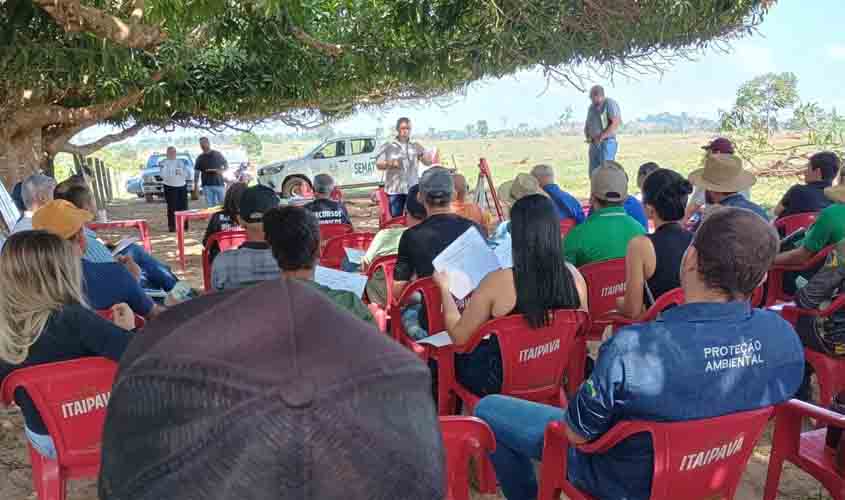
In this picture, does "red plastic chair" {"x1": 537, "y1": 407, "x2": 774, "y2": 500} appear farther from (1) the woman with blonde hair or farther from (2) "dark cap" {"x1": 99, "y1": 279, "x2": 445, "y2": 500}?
(1) the woman with blonde hair

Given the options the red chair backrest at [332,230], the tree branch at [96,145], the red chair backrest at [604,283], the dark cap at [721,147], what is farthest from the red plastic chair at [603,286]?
the tree branch at [96,145]

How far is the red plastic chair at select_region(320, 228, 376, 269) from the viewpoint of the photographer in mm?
5379

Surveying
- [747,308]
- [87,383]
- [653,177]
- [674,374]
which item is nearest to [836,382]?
[653,177]

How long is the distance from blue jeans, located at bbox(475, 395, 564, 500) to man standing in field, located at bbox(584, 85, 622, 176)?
6.89 m

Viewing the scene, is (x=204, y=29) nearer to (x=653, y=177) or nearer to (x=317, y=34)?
(x=317, y=34)

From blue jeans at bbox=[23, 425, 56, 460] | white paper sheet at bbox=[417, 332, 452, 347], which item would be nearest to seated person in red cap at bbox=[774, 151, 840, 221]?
white paper sheet at bbox=[417, 332, 452, 347]

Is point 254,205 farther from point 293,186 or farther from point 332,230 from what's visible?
point 293,186

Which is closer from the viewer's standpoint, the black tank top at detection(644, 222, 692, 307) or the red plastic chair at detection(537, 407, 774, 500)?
the red plastic chair at detection(537, 407, 774, 500)

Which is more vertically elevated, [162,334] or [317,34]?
[317,34]

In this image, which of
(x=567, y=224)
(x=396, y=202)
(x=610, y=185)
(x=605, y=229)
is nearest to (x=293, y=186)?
(x=396, y=202)

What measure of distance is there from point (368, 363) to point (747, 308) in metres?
1.71

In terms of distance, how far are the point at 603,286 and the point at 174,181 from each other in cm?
1016

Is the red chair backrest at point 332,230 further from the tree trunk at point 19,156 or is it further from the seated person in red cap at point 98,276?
the tree trunk at point 19,156

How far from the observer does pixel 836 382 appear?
3.33 m
